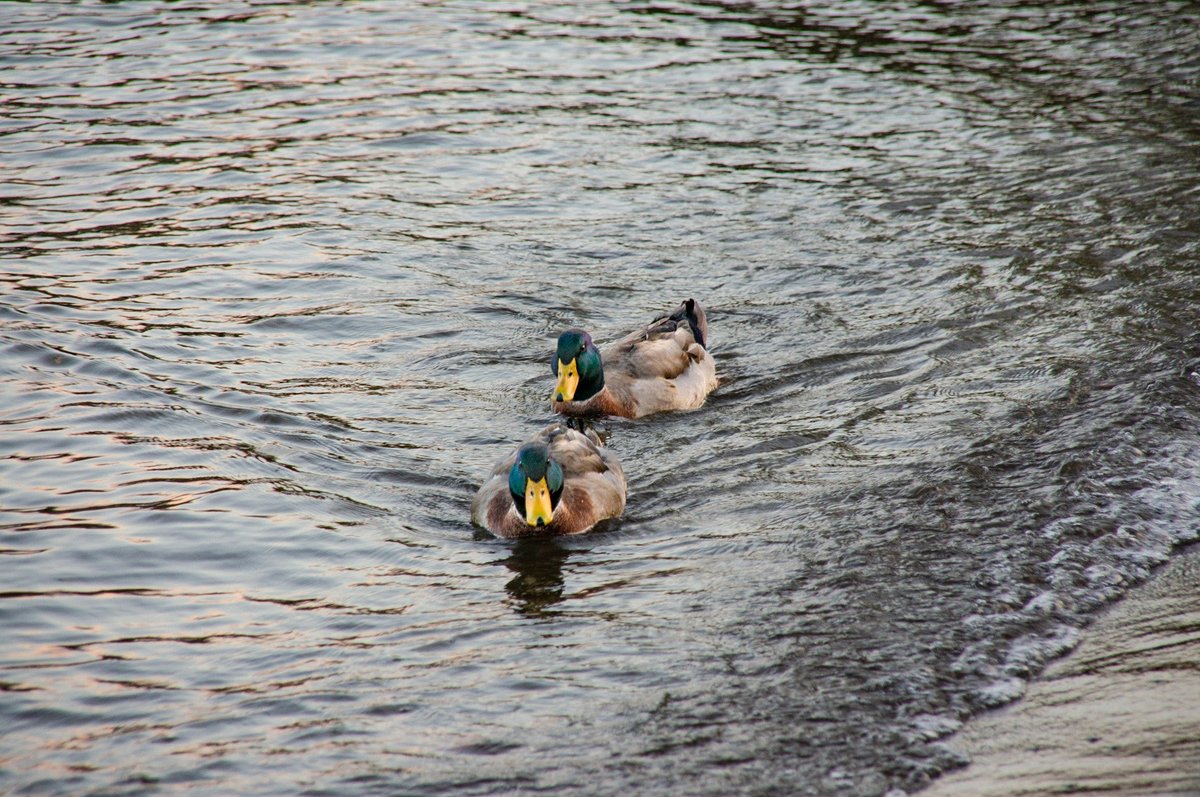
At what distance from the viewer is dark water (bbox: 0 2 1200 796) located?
570cm

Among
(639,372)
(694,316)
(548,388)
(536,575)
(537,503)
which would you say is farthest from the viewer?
(694,316)

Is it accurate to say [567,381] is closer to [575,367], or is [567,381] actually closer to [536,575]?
[575,367]

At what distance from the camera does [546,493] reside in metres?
7.42

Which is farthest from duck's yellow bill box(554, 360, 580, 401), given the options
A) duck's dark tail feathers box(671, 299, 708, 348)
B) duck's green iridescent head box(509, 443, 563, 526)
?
duck's green iridescent head box(509, 443, 563, 526)

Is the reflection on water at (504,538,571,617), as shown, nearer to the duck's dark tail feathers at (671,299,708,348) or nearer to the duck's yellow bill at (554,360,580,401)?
the duck's yellow bill at (554,360,580,401)

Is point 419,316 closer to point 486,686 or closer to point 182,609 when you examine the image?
point 182,609

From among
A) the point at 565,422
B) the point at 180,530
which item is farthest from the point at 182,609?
the point at 565,422

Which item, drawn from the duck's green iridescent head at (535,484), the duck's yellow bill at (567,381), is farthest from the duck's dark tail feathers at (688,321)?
the duck's green iridescent head at (535,484)

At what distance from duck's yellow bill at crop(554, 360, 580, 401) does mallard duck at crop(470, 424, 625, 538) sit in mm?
996

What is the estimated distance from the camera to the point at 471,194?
13.4 m

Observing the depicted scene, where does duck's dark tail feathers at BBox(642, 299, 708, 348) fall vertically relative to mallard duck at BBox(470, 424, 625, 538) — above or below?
above

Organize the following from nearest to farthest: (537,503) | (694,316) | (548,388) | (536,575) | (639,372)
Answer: (536,575)
(537,503)
(639,372)
(548,388)
(694,316)

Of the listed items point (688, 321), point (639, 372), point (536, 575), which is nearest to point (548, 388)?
point (639, 372)

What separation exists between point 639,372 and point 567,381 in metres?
0.73
